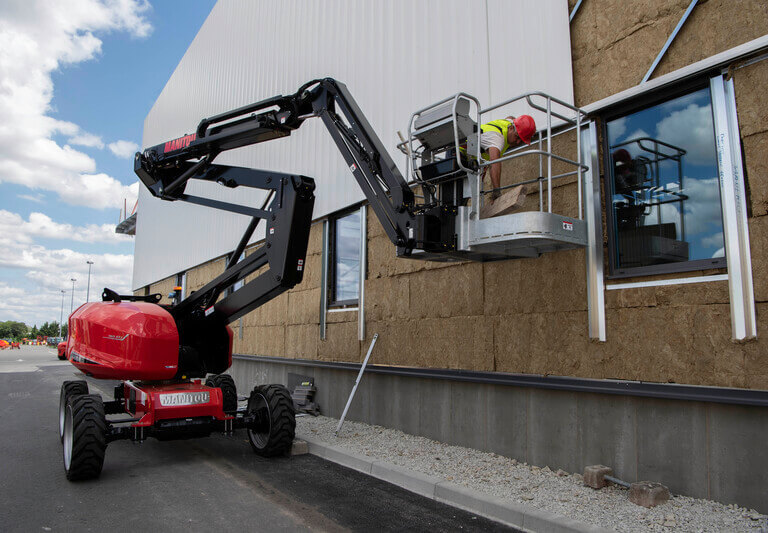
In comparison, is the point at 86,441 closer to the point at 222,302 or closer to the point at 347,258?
the point at 222,302

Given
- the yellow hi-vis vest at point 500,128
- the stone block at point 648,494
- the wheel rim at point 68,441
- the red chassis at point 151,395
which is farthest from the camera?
the red chassis at point 151,395

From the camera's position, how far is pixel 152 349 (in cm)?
710

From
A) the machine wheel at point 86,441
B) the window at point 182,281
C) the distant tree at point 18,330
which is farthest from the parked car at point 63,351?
the distant tree at point 18,330

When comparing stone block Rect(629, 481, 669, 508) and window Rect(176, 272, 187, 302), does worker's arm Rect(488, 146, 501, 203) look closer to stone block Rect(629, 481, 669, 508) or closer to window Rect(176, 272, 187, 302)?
stone block Rect(629, 481, 669, 508)

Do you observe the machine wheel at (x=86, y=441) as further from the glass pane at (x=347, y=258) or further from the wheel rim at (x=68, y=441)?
the glass pane at (x=347, y=258)

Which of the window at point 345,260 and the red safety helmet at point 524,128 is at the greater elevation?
the red safety helmet at point 524,128

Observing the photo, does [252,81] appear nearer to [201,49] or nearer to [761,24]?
[201,49]

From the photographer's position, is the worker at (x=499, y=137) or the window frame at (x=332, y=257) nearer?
the worker at (x=499, y=137)

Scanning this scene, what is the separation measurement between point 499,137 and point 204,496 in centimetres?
484

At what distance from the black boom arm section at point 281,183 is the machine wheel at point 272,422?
135 centimetres

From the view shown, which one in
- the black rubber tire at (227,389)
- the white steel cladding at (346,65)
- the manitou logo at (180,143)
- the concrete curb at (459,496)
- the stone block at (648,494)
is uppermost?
the white steel cladding at (346,65)

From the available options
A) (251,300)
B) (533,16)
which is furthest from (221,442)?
(533,16)

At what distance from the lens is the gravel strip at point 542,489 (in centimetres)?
430

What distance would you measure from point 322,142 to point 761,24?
8326 millimetres
